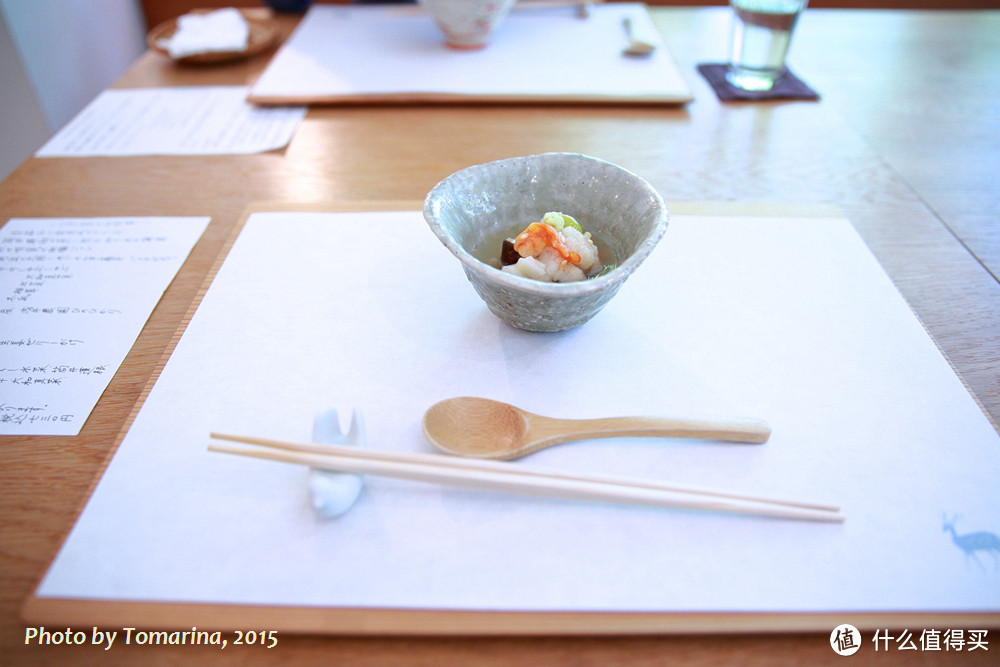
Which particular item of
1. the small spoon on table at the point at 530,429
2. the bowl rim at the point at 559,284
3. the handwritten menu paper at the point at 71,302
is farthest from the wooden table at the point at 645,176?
the bowl rim at the point at 559,284

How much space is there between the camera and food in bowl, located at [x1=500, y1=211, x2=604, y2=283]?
608 millimetres

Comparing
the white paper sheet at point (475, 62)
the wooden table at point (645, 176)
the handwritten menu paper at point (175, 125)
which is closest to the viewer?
the wooden table at point (645, 176)

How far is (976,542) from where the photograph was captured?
490mm

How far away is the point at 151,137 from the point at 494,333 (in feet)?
2.74

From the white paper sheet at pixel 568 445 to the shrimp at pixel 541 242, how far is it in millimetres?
103

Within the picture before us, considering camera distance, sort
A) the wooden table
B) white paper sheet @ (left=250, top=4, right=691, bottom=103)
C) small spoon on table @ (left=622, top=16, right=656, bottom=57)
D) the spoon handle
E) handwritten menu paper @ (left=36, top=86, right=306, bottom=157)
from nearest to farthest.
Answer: the wooden table, the spoon handle, handwritten menu paper @ (left=36, top=86, right=306, bottom=157), white paper sheet @ (left=250, top=4, right=691, bottom=103), small spoon on table @ (left=622, top=16, right=656, bottom=57)

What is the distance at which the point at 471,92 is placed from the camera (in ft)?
3.91

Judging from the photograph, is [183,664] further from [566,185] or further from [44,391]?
[566,185]

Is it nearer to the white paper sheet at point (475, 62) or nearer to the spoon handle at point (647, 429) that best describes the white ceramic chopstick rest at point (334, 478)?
the spoon handle at point (647, 429)

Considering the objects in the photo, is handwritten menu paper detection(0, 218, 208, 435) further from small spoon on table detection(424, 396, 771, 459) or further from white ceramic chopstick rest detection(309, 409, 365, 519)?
small spoon on table detection(424, 396, 771, 459)

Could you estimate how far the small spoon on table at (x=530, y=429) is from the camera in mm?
544

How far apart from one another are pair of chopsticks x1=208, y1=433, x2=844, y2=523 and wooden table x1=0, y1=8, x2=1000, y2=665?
3.9 inches

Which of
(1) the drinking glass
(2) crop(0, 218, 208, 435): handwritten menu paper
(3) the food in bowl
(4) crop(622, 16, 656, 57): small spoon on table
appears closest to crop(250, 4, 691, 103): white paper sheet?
(4) crop(622, 16, 656, 57): small spoon on table

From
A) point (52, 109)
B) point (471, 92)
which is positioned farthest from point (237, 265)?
point (52, 109)
